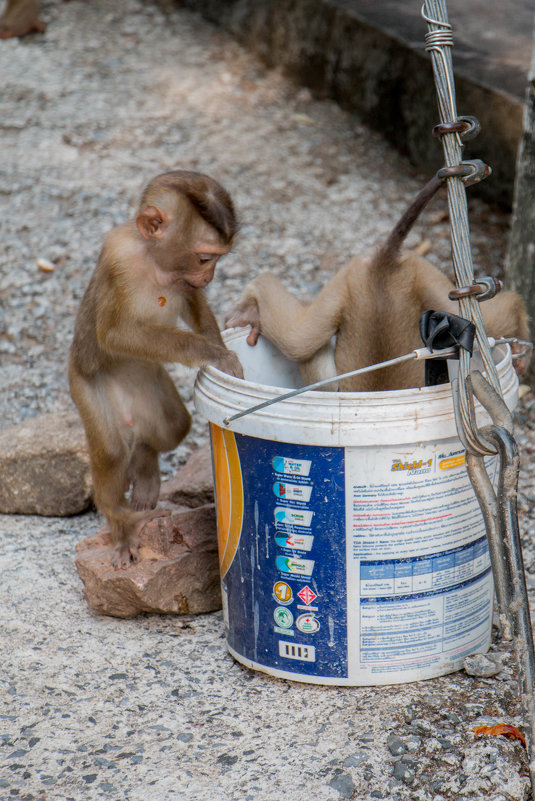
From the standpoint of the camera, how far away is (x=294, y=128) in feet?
19.2

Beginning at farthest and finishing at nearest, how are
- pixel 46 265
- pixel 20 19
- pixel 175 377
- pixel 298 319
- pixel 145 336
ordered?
pixel 20 19 → pixel 46 265 → pixel 175 377 → pixel 298 319 → pixel 145 336

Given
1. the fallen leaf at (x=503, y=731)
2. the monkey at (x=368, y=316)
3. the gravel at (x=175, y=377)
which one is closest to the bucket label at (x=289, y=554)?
the gravel at (x=175, y=377)

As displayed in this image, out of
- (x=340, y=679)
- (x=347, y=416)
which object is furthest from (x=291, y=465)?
(x=340, y=679)

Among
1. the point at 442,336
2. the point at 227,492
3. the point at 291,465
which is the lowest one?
the point at 227,492

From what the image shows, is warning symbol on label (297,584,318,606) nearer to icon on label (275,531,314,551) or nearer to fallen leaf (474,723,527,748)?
icon on label (275,531,314,551)

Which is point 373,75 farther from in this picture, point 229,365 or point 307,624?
point 307,624

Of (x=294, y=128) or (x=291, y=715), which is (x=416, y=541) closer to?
(x=291, y=715)

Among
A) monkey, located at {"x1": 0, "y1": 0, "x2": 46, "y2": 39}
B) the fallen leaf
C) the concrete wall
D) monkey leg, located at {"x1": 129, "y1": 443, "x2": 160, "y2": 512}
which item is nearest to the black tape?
the fallen leaf

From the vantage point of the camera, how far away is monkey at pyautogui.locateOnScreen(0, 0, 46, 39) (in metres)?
6.77

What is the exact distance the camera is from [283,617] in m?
2.27

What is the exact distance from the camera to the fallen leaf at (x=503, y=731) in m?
2.12

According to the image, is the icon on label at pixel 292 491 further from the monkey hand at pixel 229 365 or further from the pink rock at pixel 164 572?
the pink rock at pixel 164 572

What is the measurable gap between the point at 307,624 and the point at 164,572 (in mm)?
498

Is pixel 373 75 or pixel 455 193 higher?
pixel 455 193
